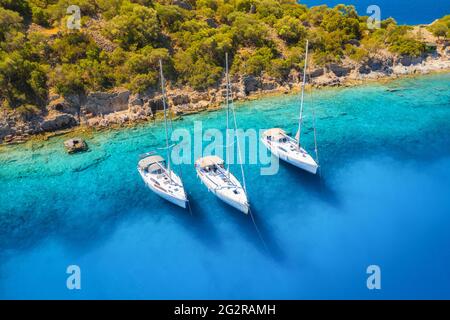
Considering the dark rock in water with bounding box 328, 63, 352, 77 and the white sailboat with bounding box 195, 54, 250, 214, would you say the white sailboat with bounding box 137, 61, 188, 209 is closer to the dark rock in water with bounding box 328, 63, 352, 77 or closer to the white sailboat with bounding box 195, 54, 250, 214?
the white sailboat with bounding box 195, 54, 250, 214

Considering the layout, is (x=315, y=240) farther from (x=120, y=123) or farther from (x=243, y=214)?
(x=120, y=123)

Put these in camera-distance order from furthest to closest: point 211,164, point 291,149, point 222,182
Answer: point 291,149 → point 211,164 → point 222,182

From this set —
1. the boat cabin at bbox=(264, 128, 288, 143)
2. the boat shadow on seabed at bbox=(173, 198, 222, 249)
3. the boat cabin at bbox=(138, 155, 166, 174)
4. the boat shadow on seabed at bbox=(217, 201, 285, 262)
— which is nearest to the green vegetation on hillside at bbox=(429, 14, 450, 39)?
the boat cabin at bbox=(264, 128, 288, 143)

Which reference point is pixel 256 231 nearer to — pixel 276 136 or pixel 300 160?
pixel 300 160

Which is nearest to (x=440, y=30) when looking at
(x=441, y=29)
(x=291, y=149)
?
(x=441, y=29)

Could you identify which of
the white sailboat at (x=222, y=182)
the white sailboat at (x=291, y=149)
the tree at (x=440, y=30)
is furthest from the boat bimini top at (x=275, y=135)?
the tree at (x=440, y=30)

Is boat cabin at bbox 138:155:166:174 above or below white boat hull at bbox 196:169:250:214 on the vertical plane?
above

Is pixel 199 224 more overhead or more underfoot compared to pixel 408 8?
more underfoot
